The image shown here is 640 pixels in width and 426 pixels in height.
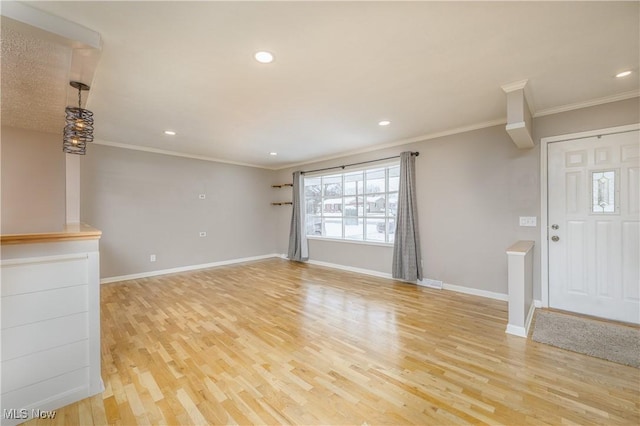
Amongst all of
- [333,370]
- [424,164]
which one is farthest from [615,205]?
[333,370]

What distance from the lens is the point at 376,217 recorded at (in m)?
5.02

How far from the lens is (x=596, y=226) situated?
2.98 metres

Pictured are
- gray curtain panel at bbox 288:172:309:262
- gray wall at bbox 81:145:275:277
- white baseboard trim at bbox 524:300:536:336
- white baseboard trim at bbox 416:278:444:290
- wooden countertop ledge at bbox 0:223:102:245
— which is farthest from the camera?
gray curtain panel at bbox 288:172:309:262

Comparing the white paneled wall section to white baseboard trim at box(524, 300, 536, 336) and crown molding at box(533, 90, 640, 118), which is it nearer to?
white baseboard trim at box(524, 300, 536, 336)

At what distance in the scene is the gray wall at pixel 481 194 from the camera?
3217mm

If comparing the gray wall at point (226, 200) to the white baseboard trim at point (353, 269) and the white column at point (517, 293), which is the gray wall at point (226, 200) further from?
the white column at point (517, 293)

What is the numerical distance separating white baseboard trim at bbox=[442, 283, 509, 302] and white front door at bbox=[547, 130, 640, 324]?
19.4 inches

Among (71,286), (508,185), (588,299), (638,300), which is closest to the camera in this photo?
(71,286)

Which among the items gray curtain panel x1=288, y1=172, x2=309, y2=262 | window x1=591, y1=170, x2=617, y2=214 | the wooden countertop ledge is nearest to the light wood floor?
the wooden countertop ledge

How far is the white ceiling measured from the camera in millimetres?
1604

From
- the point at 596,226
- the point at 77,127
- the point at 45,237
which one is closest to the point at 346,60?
the point at 77,127

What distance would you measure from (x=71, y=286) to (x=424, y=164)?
4.42m

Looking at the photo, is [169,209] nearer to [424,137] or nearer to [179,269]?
[179,269]

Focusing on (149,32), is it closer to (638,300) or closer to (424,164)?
(424,164)
